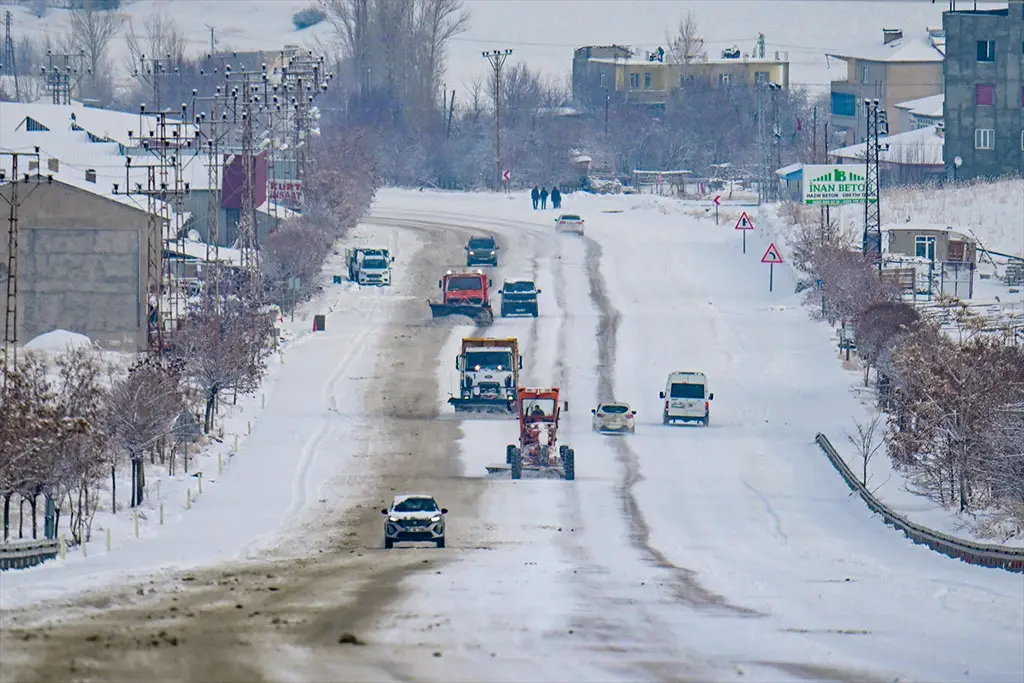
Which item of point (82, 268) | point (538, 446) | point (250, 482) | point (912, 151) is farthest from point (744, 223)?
point (250, 482)

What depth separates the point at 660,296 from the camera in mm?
75875

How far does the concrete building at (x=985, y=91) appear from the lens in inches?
3971

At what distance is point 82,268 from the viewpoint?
67125 mm

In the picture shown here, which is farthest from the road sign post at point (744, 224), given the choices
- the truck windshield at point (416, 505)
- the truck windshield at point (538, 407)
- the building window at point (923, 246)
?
the truck windshield at point (416, 505)

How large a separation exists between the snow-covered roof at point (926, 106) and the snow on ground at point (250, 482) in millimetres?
62927

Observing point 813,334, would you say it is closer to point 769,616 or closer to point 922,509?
point 922,509

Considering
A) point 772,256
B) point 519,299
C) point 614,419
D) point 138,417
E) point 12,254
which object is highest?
point 772,256

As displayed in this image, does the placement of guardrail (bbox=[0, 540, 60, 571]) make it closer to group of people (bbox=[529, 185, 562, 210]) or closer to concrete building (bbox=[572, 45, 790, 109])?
group of people (bbox=[529, 185, 562, 210])

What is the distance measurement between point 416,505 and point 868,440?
47.3ft

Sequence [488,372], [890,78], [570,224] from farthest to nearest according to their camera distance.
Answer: [890,78], [570,224], [488,372]

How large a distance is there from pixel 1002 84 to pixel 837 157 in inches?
448

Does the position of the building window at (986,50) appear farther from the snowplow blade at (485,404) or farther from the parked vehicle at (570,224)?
the snowplow blade at (485,404)

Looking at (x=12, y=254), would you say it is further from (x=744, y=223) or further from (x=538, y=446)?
(x=744, y=223)

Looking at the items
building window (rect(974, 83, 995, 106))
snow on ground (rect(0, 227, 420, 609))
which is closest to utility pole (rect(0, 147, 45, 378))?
snow on ground (rect(0, 227, 420, 609))
